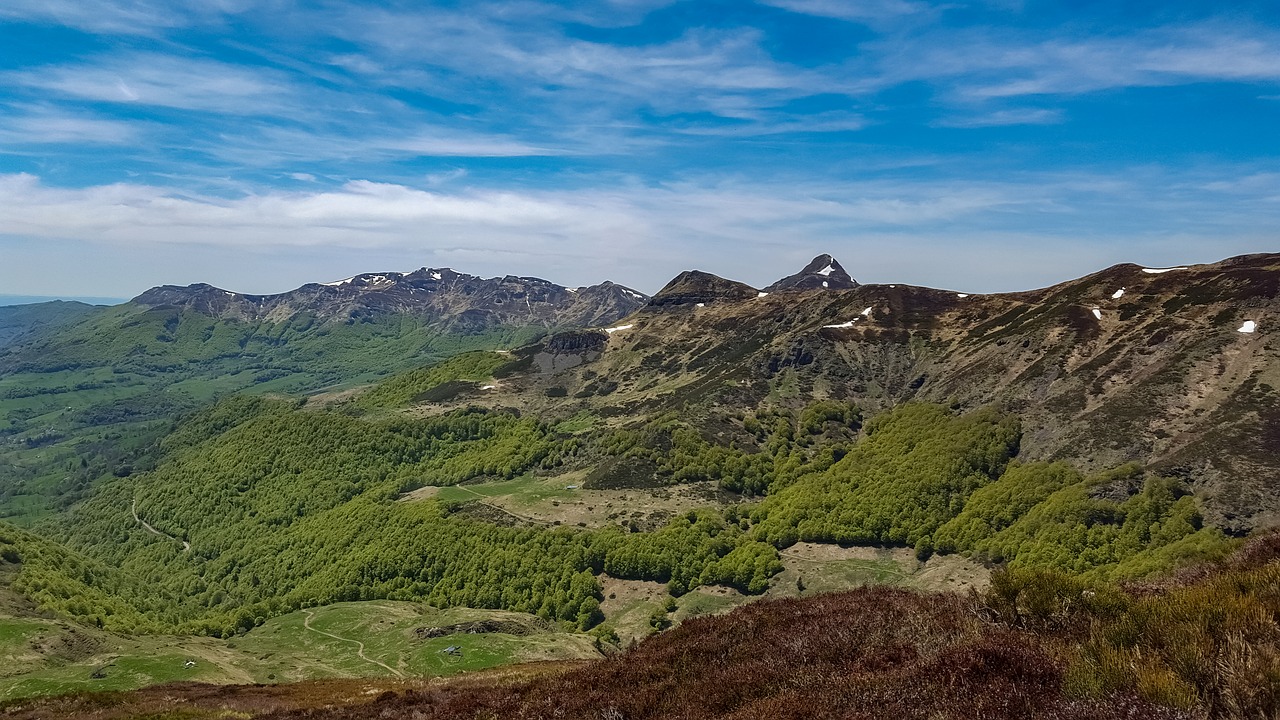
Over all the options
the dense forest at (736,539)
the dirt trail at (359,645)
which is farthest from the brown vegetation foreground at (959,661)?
the dense forest at (736,539)

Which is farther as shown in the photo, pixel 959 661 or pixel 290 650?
pixel 290 650

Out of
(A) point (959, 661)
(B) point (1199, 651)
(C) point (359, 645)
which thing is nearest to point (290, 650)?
(C) point (359, 645)

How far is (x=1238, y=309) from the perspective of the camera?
159500mm

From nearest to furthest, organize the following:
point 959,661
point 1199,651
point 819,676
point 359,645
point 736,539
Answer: point 1199,651 → point 959,661 → point 819,676 → point 359,645 → point 736,539

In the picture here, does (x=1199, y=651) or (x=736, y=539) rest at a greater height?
(x=1199, y=651)

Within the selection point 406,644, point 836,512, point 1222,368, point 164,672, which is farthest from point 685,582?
point 1222,368

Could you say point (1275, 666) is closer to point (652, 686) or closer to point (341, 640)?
point (652, 686)

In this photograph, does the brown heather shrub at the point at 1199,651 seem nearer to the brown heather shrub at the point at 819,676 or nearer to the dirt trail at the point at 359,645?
the brown heather shrub at the point at 819,676

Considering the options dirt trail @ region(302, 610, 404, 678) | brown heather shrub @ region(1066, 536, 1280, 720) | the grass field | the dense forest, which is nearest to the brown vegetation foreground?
brown heather shrub @ region(1066, 536, 1280, 720)

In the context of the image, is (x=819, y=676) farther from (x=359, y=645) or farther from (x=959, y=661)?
(x=359, y=645)

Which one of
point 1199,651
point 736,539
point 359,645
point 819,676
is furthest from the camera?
point 736,539

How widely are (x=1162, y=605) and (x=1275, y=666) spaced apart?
400 centimetres

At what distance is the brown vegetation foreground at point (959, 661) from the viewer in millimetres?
10031

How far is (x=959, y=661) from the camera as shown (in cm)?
1239
